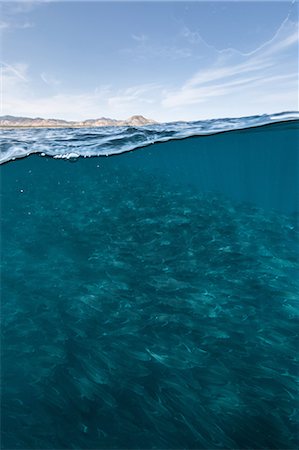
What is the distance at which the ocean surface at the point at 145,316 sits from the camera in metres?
5.68

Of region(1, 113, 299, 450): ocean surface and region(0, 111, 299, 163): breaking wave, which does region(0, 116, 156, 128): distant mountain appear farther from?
region(1, 113, 299, 450): ocean surface

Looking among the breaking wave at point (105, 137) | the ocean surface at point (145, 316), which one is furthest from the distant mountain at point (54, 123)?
the ocean surface at point (145, 316)

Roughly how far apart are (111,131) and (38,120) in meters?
7.39

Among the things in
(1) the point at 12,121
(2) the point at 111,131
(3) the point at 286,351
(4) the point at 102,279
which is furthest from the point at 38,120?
(3) the point at 286,351

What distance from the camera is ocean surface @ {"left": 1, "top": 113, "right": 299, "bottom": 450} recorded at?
5.68m

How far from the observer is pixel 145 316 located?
8.00m

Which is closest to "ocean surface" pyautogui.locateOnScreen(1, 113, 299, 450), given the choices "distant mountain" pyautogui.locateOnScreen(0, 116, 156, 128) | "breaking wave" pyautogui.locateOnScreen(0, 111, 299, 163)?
"breaking wave" pyautogui.locateOnScreen(0, 111, 299, 163)

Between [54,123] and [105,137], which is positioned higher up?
[54,123]

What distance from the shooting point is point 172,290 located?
29.2 ft

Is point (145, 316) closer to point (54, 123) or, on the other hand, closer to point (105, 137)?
point (105, 137)

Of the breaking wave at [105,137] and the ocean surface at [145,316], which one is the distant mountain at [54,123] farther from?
the ocean surface at [145,316]

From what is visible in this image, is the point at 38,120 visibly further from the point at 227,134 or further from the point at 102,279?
the point at 102,279

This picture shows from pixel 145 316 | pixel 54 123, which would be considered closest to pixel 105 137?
pixel 54 123

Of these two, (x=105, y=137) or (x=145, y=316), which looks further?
(x=105, y=137)
